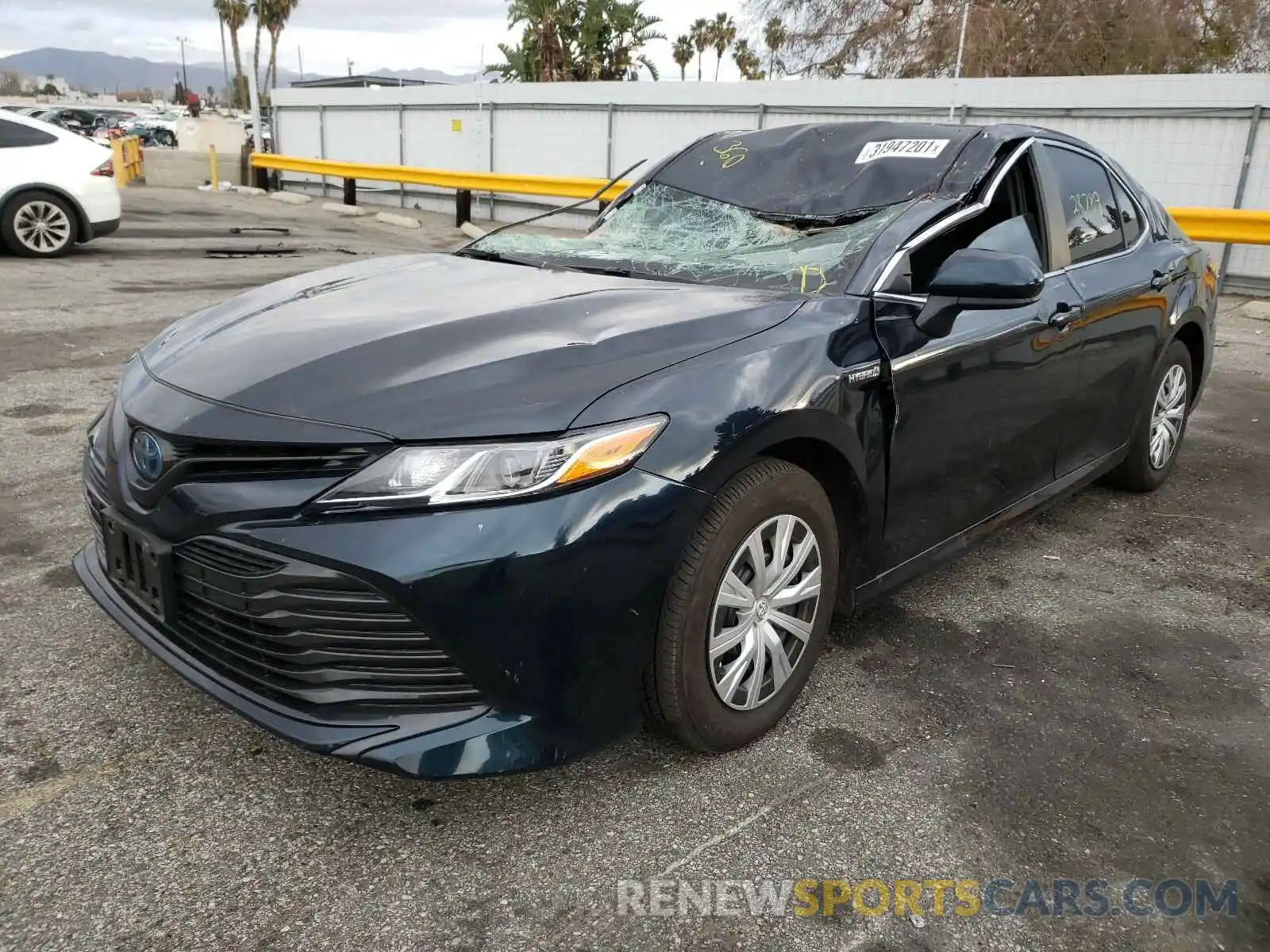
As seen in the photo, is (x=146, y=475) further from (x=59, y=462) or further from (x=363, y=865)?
(x=59, y=462)

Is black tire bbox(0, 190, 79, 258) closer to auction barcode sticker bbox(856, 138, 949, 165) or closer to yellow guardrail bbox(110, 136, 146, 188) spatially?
auction barcode sticker bbox(856, 138, 949, 165)

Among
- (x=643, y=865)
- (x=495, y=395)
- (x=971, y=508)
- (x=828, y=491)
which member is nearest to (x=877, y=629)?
(x=971, y=508)

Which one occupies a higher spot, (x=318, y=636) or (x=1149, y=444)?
(x=318, y=636)

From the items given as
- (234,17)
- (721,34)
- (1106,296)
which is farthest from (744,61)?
(1106,296)

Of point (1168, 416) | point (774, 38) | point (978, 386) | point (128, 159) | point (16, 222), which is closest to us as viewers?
point (978, 386)

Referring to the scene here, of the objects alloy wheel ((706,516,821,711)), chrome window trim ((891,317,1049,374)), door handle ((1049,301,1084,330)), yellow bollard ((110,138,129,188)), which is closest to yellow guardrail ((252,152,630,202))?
yellow bollard ((110,138,129,188))

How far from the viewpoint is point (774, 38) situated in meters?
27.9

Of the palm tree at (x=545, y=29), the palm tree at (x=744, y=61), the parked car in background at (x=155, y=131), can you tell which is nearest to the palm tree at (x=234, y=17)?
the parked car in background at (x=155, y=131)

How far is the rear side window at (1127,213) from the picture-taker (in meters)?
4.04

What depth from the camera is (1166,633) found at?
11.0 ft

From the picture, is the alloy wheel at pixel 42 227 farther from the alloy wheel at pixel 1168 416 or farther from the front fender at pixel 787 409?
the alloy wheel at pixel 1168 416

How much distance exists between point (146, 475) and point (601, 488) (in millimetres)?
1037

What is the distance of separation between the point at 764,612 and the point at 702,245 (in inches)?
54.8

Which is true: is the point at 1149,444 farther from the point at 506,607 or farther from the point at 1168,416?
the point at 506,607
